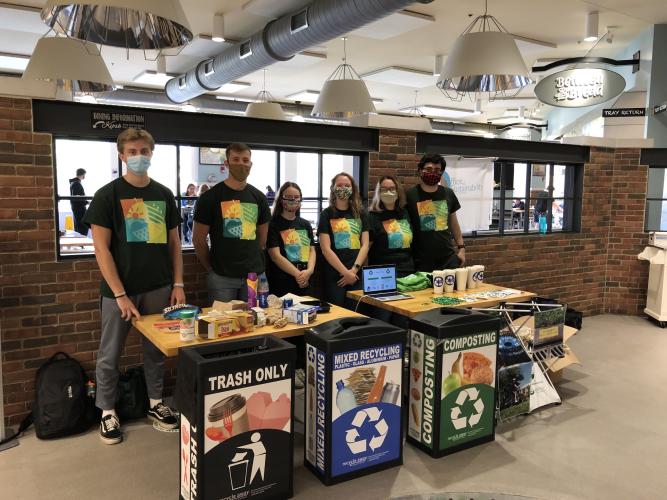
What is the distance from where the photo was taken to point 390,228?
4.16 meters

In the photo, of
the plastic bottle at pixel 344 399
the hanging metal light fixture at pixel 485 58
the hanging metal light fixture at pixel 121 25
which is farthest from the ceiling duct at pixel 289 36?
the plastic bottle at pixel 344 399

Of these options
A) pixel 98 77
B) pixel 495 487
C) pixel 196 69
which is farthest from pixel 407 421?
pixel 196 69

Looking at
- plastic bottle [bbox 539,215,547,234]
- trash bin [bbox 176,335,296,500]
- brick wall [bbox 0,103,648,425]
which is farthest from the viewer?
plastic bottle [bbox 539,215,547,234]

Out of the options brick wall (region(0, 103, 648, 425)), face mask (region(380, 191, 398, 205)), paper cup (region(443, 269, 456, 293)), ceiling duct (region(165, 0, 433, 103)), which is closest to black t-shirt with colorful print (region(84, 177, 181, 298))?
brick wall (region(0, 103, 648, 425))

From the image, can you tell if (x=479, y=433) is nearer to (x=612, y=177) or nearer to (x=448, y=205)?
(x=448, y=205)

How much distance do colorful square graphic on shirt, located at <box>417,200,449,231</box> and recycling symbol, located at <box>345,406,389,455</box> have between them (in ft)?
6.55

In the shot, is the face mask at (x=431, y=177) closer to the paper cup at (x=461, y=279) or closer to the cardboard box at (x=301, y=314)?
the paper cup at (x=461, y=279)

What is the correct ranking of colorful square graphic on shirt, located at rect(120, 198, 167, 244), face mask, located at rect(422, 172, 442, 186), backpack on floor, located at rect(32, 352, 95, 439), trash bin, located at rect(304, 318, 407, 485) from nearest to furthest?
trash bin, located at rect(304, 318, 407, 485) → colorful square graphic on shirt, located at rect(120, 198, 167, 244) → backpack on floor, located at rect(32, 352, 95, 439) → face mask, located at rect(422, 172, 442, 186)

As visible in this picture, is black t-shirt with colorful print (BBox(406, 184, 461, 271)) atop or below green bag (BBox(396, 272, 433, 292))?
atop

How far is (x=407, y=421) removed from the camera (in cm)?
326

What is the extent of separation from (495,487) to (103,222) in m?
2.56

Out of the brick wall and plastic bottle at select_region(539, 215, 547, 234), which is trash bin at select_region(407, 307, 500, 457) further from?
plastic bottle at select_region(539, 215, 547, 234)

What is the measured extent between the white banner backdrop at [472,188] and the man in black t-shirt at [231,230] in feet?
8.31

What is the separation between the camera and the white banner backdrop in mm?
5473
